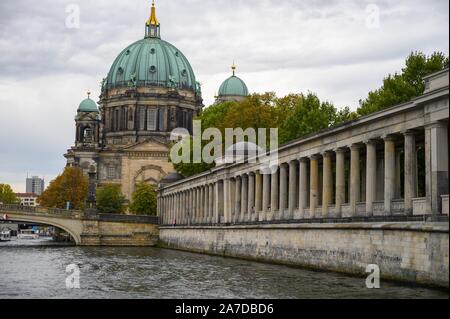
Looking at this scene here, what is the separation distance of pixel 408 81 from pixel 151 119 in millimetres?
93989

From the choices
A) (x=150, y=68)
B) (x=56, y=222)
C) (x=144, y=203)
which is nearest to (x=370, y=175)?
(x=56, y=222)

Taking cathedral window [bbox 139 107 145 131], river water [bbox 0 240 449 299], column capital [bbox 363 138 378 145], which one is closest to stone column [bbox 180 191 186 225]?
river water [bbox 0 240 449 299]

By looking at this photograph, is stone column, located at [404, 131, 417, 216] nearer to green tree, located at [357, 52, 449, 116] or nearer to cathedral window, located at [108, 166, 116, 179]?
green tree, located at [357, 52, 449, 116]

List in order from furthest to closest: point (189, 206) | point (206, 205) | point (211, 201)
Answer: point (189, 206)
point (206, 205)
point (211, 201)

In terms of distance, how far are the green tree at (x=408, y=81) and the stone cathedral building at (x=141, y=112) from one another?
88766 mm

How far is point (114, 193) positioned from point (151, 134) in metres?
25.0

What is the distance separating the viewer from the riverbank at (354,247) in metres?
28.3

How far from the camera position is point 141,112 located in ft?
470

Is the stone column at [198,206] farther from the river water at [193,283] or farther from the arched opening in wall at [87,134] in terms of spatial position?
the arched opening in wall at [87,134]

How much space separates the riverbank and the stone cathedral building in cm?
8020

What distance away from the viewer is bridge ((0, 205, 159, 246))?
88.1 m

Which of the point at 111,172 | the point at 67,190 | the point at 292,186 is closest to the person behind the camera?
the point at 292,186

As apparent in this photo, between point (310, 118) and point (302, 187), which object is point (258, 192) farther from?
point (310, 118)
